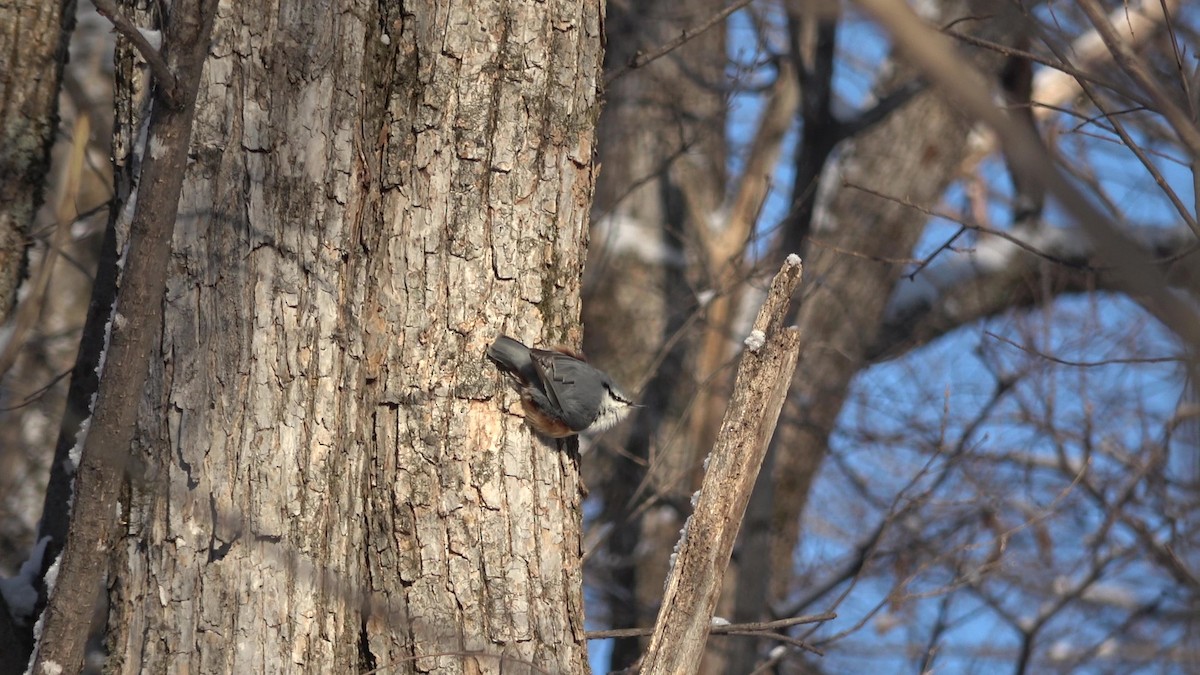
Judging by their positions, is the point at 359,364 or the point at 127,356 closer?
the point at 127,356

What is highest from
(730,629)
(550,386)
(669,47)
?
(669,47)

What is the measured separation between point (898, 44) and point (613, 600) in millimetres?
4800

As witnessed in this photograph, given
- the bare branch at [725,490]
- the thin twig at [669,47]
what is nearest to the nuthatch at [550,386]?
the bare branch at [725,490]

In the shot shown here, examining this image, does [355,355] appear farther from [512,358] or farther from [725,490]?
[725,490]

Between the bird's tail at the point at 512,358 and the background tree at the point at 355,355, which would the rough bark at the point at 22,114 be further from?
the bird's tail at the point at 512,358

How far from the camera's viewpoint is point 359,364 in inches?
83.4

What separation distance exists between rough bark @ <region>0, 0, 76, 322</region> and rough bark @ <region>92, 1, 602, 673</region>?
1.03 m

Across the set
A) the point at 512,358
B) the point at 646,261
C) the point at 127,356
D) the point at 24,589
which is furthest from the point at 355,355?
the point at 646,261

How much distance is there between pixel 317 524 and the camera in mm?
2037

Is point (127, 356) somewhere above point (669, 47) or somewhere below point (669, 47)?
below

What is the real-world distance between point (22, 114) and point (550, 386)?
1694 mm

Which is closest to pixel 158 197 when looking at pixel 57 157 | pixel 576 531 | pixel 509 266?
pixel 509 266

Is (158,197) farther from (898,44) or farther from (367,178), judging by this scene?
(898,44)

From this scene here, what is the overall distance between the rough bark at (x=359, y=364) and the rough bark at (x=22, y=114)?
3.37ft
